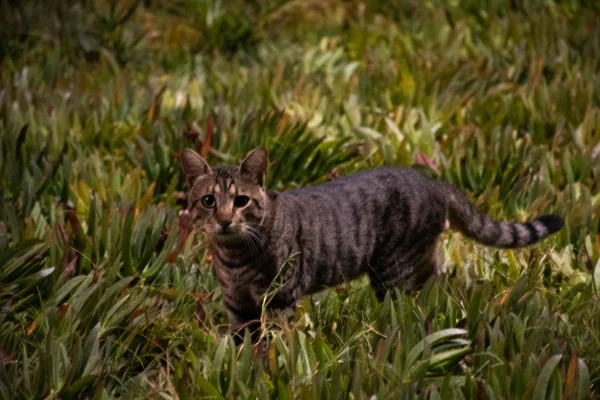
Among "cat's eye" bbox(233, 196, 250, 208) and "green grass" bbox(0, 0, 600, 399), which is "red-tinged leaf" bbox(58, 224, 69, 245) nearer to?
"green grass" bbox(0, 0, 600, 399)

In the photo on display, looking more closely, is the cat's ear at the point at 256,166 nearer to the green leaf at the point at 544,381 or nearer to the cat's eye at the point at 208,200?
the cat's eye at the point at 208,200

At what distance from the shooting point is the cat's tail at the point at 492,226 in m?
4.23

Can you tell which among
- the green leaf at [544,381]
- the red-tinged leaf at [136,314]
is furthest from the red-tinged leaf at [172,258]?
the green leaf at [544,381]

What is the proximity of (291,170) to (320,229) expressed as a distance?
1550 mm

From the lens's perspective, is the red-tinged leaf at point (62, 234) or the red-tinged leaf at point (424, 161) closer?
the red-tinged leaf at point (62, 234)

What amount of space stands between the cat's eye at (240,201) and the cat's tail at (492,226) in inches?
33.2

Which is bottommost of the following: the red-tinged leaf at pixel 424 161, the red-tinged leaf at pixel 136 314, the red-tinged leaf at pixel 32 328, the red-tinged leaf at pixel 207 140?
the red-tinged leaf at pixel 424 161

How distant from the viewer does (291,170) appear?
221 inches

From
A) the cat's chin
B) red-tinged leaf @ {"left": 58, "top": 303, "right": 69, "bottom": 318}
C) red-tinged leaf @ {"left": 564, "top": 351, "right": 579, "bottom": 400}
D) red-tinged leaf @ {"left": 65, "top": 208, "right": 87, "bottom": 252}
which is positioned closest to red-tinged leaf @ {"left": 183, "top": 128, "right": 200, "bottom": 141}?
red-tinged leaf @ {"left": 65, "top": 208, "right": 87, "bottom": 252}

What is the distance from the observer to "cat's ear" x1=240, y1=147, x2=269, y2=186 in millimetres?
3910

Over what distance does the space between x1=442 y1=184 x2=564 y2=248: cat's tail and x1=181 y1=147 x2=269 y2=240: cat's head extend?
0.80 m

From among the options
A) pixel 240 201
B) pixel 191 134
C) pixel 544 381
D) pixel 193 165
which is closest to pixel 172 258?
pixel 193 165

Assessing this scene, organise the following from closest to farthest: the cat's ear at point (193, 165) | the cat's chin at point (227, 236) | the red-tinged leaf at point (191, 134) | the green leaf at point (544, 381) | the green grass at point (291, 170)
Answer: the green leaf at point (544, 381)
the green grass at point (291, 170)
the cat's chin at point (227, 236)
the cat's ear at point (193, 165)
the red-tinged leaf at point (191, 134)

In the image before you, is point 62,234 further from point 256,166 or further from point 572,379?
point 572,379
